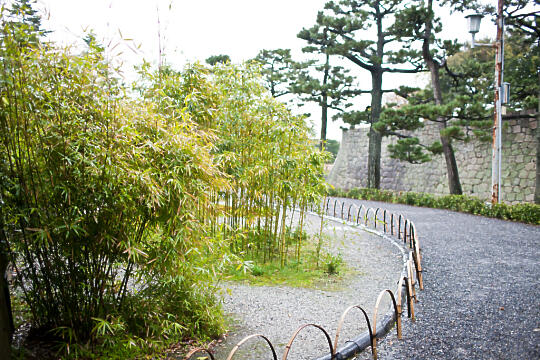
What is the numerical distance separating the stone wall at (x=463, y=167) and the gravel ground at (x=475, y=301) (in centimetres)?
412

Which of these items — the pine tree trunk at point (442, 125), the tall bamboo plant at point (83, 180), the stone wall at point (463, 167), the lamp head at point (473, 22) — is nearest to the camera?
the tall bamboo plant at point (83, 180)

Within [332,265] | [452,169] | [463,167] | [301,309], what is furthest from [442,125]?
[301,309]

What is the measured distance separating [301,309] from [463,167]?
10148mm

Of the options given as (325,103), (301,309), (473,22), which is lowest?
(301,309)

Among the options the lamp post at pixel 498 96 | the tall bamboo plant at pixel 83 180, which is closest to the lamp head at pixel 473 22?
the lamp post at pixel 498 96

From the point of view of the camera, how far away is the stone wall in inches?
389

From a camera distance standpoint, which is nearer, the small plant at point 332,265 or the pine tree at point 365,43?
the small plant at point 332,265

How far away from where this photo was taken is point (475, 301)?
349 centimetres

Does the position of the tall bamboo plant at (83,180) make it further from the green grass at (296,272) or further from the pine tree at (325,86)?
the pine tree at (325,86)

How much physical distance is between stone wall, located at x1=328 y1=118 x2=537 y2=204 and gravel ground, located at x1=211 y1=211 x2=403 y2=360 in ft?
21.2

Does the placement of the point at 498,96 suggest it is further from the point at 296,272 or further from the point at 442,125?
the point at 296,272

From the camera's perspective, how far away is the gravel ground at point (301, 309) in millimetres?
2652

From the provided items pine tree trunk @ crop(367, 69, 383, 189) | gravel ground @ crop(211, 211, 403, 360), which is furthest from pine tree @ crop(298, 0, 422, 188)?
gravel ground @ crop(211, 211, 403, 360)

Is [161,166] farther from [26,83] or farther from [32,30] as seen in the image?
[32,30]
